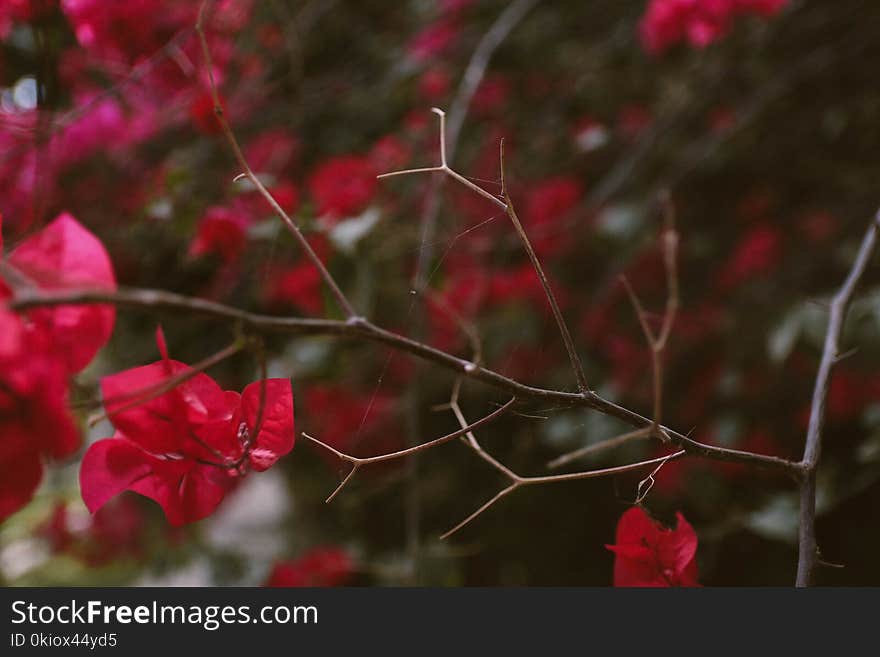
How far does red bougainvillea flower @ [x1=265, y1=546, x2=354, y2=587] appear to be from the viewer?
888 millimetres

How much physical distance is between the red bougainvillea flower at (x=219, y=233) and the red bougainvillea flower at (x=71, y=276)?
46cm

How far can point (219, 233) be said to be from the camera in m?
0.70

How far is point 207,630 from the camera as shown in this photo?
0.37 meters

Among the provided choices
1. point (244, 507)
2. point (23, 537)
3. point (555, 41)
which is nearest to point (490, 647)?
point (555, 41)

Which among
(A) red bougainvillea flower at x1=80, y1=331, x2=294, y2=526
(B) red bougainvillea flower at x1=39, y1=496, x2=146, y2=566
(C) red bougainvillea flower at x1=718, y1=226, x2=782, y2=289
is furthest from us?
(B) red bougainvillea flower at x1=39, y1=496, x2=146, y2=566

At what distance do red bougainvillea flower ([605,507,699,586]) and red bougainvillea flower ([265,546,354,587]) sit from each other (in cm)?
60

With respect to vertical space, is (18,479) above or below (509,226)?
below

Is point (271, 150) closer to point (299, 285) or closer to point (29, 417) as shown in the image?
→ point (299, 285)

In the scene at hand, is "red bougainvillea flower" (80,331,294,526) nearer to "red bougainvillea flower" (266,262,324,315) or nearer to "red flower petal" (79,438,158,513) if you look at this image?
"red flower petal" (79,438,158,513)

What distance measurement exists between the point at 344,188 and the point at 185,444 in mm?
708

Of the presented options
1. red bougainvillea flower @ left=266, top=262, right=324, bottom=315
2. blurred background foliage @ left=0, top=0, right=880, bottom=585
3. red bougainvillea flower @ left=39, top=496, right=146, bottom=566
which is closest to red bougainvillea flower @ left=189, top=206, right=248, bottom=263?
blurred background foliage @ left=0, top=0, right=880, bottom=585

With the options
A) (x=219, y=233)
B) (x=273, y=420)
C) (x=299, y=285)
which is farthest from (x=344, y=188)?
(x=273, y=420)

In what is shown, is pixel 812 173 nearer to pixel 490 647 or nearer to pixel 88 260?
pixel 490 647

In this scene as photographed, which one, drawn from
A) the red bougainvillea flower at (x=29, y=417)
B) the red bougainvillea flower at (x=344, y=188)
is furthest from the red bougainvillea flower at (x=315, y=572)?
the red bougainvillea flower at (x=29, y=417)
